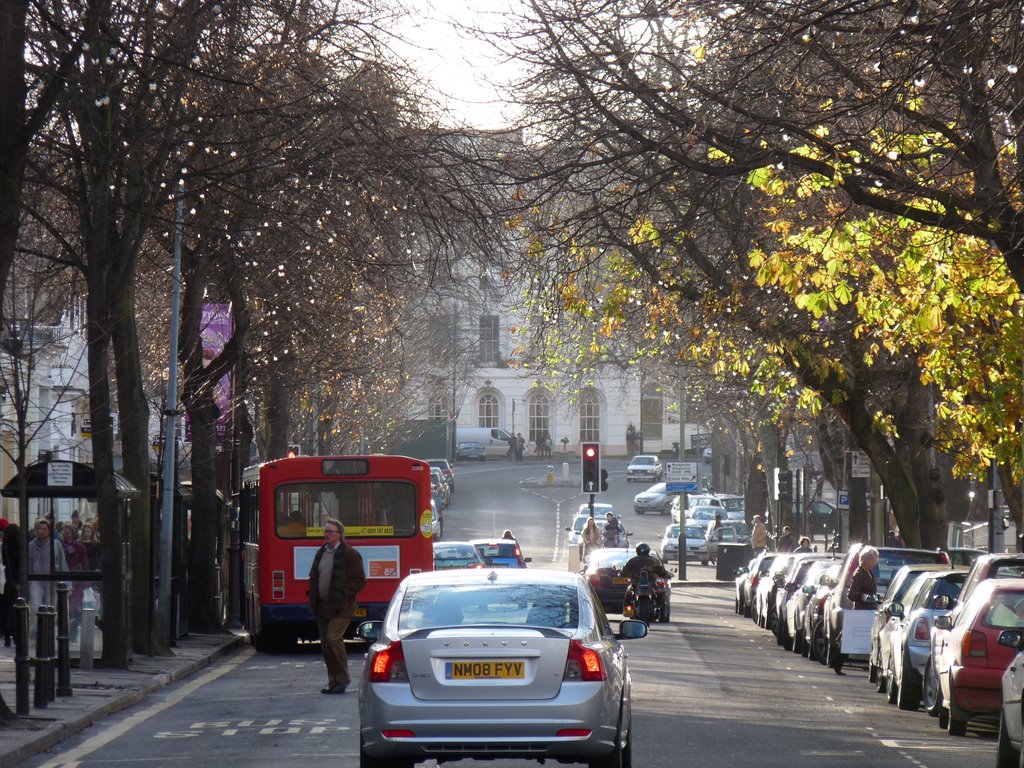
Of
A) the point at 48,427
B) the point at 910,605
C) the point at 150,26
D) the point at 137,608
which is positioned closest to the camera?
the point at 150,26

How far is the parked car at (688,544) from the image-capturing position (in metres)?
57.8

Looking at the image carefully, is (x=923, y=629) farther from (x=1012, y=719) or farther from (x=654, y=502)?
(x=654, y=502)

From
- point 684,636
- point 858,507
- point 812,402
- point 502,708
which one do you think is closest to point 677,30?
point 502,708

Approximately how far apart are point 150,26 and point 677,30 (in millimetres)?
4938

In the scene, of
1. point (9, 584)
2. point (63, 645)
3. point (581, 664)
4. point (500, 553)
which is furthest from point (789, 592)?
point (581, 664)

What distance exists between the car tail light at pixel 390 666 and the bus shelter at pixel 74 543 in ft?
32.3

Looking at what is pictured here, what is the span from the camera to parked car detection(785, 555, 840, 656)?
2544 cm

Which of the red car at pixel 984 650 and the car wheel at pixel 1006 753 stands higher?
the red car at pixel 984 650

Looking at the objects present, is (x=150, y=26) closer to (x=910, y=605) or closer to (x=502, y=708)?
(x=502, y=708)

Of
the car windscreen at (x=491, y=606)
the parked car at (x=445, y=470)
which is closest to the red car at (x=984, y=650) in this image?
the car windscreen at (x=491, y=606)

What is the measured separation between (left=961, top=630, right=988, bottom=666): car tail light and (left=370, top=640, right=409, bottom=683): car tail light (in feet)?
20.1

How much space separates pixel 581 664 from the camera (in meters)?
10.2

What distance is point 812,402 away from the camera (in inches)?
1120

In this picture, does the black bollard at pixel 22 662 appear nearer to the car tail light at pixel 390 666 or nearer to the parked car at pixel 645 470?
the car tail light at pixel 390 666
